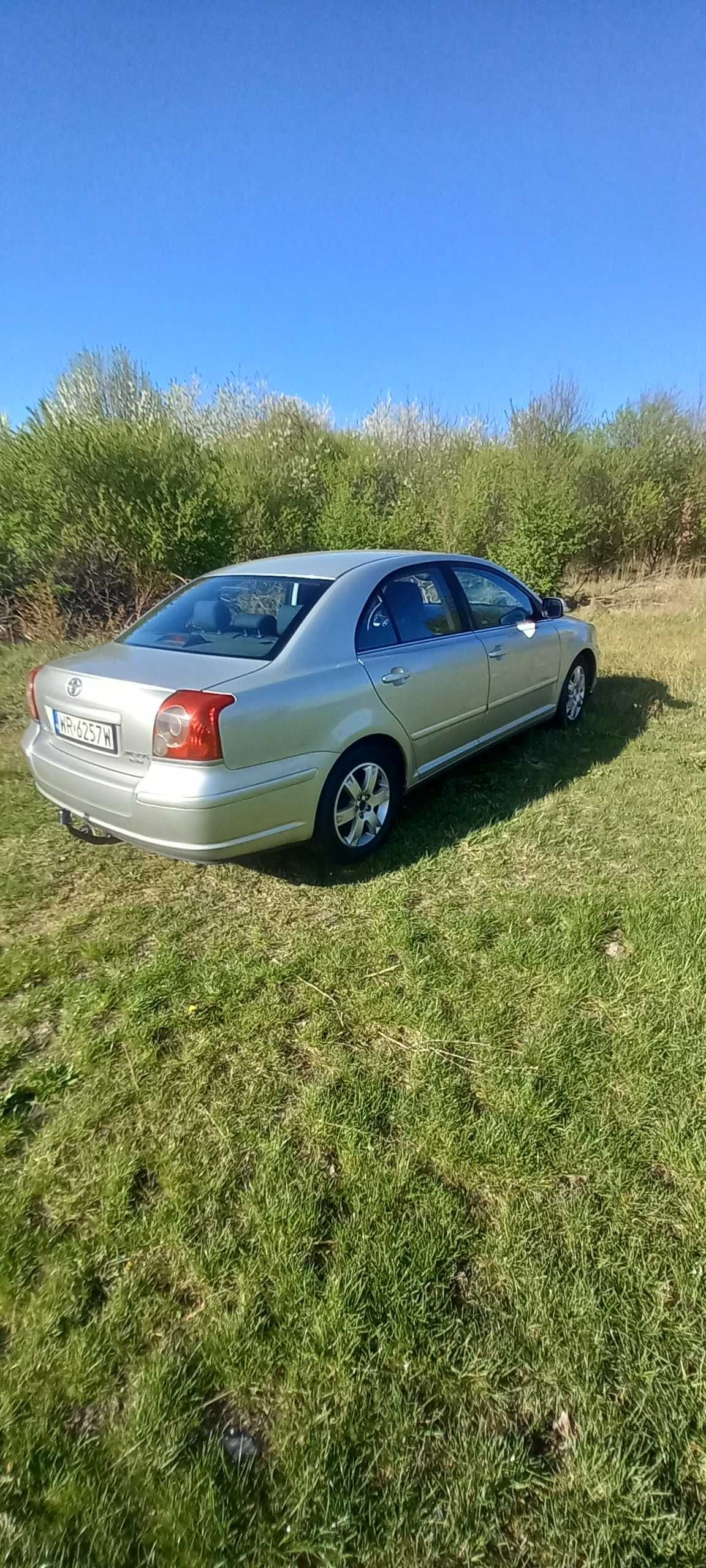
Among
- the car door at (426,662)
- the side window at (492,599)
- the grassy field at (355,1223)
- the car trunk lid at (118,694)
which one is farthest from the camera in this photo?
the side window at (492,599)

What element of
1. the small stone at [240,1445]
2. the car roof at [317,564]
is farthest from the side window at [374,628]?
the small stone at [240,1445]

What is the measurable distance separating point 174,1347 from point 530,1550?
0.80m

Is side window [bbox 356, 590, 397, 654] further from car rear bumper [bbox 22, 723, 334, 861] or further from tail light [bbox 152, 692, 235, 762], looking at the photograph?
tail light [bbox 152, 692, 235, 762]

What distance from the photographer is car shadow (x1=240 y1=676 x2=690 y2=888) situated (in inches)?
148

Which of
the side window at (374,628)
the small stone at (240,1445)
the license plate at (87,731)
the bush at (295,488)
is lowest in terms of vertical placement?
the small stone at (240,1445)

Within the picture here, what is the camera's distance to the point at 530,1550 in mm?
1305

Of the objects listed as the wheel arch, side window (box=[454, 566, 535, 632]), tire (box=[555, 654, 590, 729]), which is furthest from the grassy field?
tire (box=[555, 654, 590, 729])

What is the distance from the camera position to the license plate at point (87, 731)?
A: 3.04m

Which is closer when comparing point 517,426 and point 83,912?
point 83,912

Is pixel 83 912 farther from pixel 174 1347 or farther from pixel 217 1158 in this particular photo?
pixel 174 1347

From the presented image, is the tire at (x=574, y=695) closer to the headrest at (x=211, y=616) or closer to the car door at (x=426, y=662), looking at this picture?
the car door at (x=426, y=662)

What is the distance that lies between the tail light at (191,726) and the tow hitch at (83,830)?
58cm

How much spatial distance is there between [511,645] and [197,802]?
2.81m

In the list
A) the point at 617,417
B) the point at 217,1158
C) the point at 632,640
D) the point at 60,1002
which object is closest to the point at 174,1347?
the point at 217,1158
